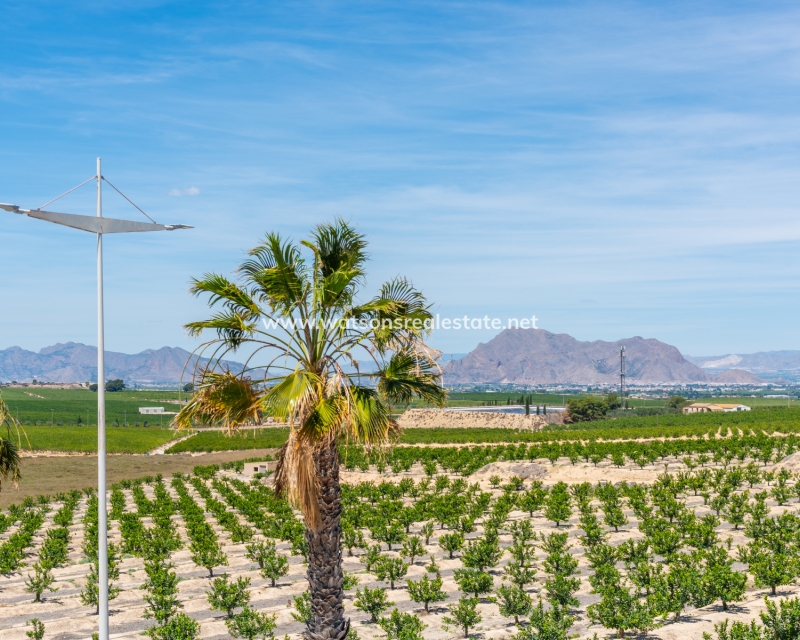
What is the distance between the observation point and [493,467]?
154ft

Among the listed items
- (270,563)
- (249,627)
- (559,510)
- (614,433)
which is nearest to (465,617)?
(249,627)

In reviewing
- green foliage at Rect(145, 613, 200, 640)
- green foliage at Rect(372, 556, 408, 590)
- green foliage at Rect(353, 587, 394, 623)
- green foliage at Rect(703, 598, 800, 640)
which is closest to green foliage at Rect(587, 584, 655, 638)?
green foliage at Rect(703, 598, 800, 640)

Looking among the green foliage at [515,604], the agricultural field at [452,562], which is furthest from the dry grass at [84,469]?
the green foliage at [515,604]

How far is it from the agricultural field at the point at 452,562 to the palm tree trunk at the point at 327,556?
0.86 meters

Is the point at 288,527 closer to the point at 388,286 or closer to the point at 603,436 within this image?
the point at 388,286

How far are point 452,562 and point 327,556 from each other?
43.5 feet

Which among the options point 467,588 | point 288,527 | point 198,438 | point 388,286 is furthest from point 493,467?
point 198,438

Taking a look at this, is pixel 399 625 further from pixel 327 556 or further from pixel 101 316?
pixel 101 316

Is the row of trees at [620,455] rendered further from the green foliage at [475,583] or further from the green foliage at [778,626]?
the green foliage at [778,626]

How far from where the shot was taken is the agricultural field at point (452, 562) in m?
16.8

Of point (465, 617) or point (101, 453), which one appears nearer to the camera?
point (101, 453)

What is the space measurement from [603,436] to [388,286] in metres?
64.0

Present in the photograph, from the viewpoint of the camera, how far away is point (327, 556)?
Answer: 1288 cm

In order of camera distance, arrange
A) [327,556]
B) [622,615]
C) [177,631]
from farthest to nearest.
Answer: [622,615] → [177,631] → [327,556]
